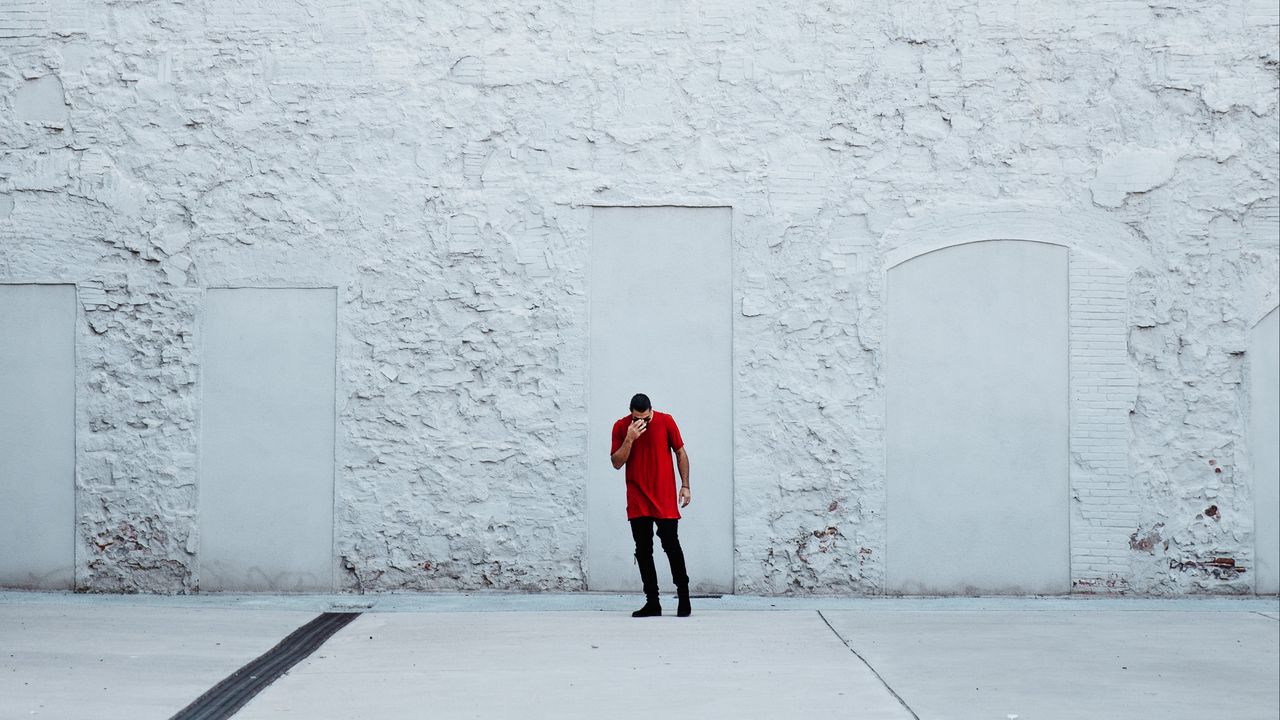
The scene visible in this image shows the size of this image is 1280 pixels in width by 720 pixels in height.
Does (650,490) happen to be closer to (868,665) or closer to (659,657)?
(659,657)

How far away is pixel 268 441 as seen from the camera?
10641mm

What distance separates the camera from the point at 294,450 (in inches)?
419

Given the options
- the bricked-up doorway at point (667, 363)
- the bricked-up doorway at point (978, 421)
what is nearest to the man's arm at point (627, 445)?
the bricked-up doorway at point (667, 363)

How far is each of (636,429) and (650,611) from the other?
126cm

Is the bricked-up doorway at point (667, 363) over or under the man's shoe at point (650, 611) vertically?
over

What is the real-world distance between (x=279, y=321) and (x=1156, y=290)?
678cm

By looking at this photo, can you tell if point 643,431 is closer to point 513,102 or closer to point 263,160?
point 513,102

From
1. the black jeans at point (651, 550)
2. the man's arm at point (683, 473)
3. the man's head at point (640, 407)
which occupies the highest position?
the man's head at point (640, 407)

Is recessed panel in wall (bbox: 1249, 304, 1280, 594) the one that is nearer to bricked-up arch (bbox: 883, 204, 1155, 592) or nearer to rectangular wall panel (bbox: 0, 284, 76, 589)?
bricked-up arch (bbox: 883, 204, 1155, 592)

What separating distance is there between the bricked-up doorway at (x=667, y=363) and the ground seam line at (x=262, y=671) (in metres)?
2.20

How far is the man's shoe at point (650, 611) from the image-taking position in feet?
30.5

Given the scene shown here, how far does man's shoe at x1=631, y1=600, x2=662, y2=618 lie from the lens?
366 inches

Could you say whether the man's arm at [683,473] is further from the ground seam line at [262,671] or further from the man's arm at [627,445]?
the ground seam line at [262,671]

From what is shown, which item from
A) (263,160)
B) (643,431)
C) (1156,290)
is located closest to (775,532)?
(643,431)
